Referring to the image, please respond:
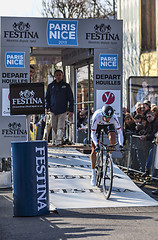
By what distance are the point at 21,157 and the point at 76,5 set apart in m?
34.6

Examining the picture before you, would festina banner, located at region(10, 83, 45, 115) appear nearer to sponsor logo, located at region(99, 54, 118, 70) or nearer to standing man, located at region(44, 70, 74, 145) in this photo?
sponsor logo, located at region(99, 54, 118, 70)

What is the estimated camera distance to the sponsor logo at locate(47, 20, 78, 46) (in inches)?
579

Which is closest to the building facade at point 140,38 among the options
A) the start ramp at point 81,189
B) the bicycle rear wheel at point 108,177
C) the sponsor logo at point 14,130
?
the sponsor logo at point 14,130

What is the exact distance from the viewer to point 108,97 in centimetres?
1522

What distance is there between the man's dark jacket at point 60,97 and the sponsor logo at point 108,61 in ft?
5.01

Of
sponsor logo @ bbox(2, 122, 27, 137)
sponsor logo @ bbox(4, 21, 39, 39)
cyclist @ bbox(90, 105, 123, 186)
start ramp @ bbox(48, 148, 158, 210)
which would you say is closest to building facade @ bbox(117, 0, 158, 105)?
sponsor logo @ bbox(4, 21, 39, 39)

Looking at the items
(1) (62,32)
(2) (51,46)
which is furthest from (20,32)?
(1) (62,32)

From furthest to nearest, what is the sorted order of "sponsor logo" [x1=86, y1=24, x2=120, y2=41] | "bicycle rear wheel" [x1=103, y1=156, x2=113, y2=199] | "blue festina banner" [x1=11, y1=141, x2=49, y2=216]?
"sponsor logo" [x1=86, y1=24, x2=120, y2=41]
"bicycle rear wheel" [x1=103, y1=156, x2=113, y2=199]
"blue festina banner" [x1=11, y1=141, x2=49, y2=216]

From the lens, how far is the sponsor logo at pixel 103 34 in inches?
588

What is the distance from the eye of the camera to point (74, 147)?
53.6 ft

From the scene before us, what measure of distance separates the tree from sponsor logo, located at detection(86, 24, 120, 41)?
25.0 m

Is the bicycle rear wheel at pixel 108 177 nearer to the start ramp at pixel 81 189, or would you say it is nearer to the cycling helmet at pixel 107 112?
the start ramp at pixel 81 189

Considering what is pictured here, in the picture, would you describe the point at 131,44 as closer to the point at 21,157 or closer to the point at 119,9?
the point at 119,9

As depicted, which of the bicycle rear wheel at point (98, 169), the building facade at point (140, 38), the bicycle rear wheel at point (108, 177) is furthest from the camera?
the building facade at point (140, 38)
